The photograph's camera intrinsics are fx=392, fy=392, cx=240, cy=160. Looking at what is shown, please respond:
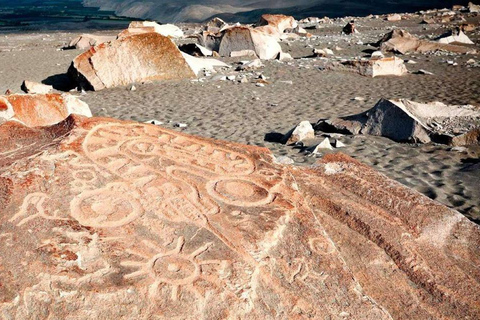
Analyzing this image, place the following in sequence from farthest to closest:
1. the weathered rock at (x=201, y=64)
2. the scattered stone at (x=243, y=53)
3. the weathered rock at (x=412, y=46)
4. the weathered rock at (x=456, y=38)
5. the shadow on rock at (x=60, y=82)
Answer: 1. the weathered rock at (x=456, y=38)
2. the weathered rock at (x=412, y=46)
3. the scattered stone at (x=243, y=53)
4. the weathered rock at (x=201, y=64)
5. the shadow on rock at (x=60, y=82)

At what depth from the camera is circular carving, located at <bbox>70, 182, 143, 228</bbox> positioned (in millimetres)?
1568

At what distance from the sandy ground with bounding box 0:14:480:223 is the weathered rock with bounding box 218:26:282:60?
2.46 feet

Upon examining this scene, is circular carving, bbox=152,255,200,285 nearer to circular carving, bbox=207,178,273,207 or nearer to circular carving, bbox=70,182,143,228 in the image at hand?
circular carving, bbox=70,182,143,228

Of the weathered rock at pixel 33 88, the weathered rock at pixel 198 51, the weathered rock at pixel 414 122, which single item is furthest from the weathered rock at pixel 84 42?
the weathered rock at pixel 414 122

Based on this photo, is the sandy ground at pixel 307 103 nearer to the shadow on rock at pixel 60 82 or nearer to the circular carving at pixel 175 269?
the shadow on rock at pixel 60 82

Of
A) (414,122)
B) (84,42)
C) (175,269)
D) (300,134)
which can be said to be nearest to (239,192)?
(175,269)

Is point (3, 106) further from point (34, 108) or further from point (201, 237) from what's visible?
point (201, 237)

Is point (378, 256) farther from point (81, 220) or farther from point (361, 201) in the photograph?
point (81, 220)

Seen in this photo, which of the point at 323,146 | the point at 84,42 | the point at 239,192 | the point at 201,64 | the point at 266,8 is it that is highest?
the point at 239,192

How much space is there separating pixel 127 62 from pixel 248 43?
4.30m

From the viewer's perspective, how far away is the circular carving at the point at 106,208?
5.15ft

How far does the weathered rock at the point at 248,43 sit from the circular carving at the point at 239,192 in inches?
382

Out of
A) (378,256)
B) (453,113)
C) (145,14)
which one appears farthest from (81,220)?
(145,14)

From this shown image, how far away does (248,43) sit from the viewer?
11.5 metres
